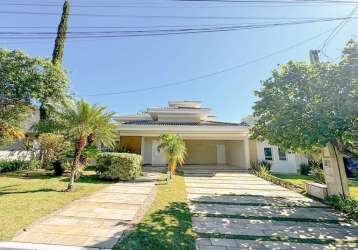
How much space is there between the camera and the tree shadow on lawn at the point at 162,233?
4.08 metres

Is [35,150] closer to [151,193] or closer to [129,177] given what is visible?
[129,177]

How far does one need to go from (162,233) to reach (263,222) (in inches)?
124

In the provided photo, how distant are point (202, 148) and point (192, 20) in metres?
15.0

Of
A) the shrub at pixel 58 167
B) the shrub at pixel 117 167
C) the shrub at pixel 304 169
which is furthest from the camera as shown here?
the shrub at pixel 304 169

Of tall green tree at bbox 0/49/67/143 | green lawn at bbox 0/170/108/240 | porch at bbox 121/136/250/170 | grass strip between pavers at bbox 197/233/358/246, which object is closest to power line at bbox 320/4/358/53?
grass strip between pavers at bbox 197/233/358/246

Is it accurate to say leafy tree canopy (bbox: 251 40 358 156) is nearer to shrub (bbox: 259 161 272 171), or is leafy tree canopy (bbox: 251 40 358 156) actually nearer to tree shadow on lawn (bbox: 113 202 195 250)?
tree shadow on lawn (bbox: 113 202 195 250)

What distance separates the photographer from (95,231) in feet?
15.3

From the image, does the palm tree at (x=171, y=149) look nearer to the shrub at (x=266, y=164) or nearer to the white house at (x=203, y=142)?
the white house at (x=203, y=142)

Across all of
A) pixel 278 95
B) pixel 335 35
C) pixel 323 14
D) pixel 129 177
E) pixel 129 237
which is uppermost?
pixel 323 14

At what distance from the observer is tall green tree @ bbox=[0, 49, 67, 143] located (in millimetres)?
13539

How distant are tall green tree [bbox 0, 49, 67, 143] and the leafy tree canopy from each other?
15.2 meters

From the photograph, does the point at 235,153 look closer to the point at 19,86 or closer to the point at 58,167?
the point at 58,167

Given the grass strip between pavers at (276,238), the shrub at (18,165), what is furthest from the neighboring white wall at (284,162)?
the shrub at (18,165)

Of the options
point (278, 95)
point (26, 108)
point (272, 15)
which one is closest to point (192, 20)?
point (272, 15)
